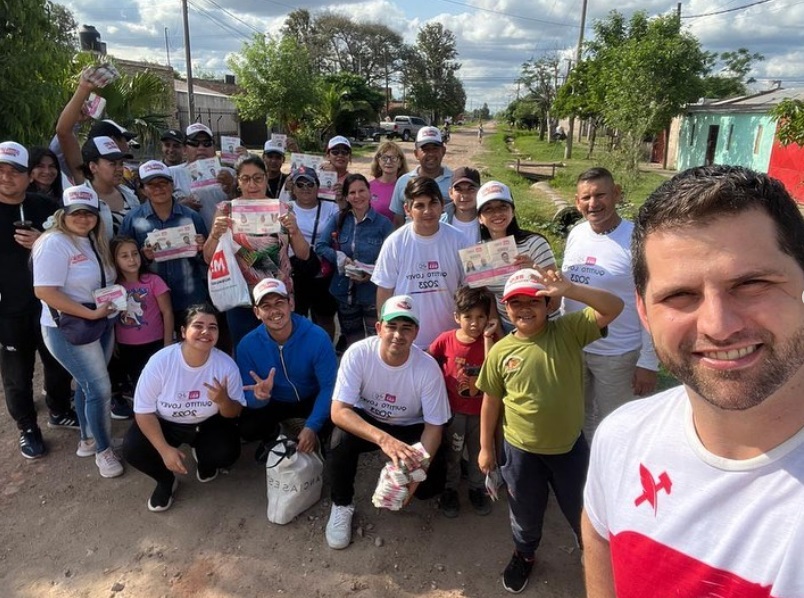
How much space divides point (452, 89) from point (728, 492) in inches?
3220

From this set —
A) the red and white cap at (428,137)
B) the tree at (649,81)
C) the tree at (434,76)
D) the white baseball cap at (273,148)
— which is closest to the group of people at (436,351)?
the red and white cap at (428,137)

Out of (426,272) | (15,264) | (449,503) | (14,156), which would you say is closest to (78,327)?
(15,264)

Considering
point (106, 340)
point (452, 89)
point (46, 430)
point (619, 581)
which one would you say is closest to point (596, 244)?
point (619, 581)

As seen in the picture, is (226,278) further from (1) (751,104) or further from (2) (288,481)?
(1) (751,104)

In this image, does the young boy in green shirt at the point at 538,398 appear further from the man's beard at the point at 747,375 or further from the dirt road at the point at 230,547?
the man's beard at the point at 747,375

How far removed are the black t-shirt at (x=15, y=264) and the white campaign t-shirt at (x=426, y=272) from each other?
254 cm

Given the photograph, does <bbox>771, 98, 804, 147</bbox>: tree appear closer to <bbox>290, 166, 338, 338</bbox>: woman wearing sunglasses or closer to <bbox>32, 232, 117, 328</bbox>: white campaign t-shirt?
<bbox>290, 166, 338, 338</bbox>: woman wearing sunglasses

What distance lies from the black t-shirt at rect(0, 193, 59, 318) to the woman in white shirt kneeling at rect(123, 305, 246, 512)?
1141 millimetres

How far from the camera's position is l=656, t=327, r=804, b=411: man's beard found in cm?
103

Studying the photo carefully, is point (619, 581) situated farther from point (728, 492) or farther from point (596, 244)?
point (596, 244)

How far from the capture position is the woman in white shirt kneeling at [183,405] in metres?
3.74

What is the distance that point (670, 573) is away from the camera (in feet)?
4.04

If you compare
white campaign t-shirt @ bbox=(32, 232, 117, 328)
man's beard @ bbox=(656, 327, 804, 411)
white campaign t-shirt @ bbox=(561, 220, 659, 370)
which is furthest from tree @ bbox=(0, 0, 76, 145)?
man's beard @ bbox=(656, 327, 804, 411)

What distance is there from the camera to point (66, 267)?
3760 millimetres
